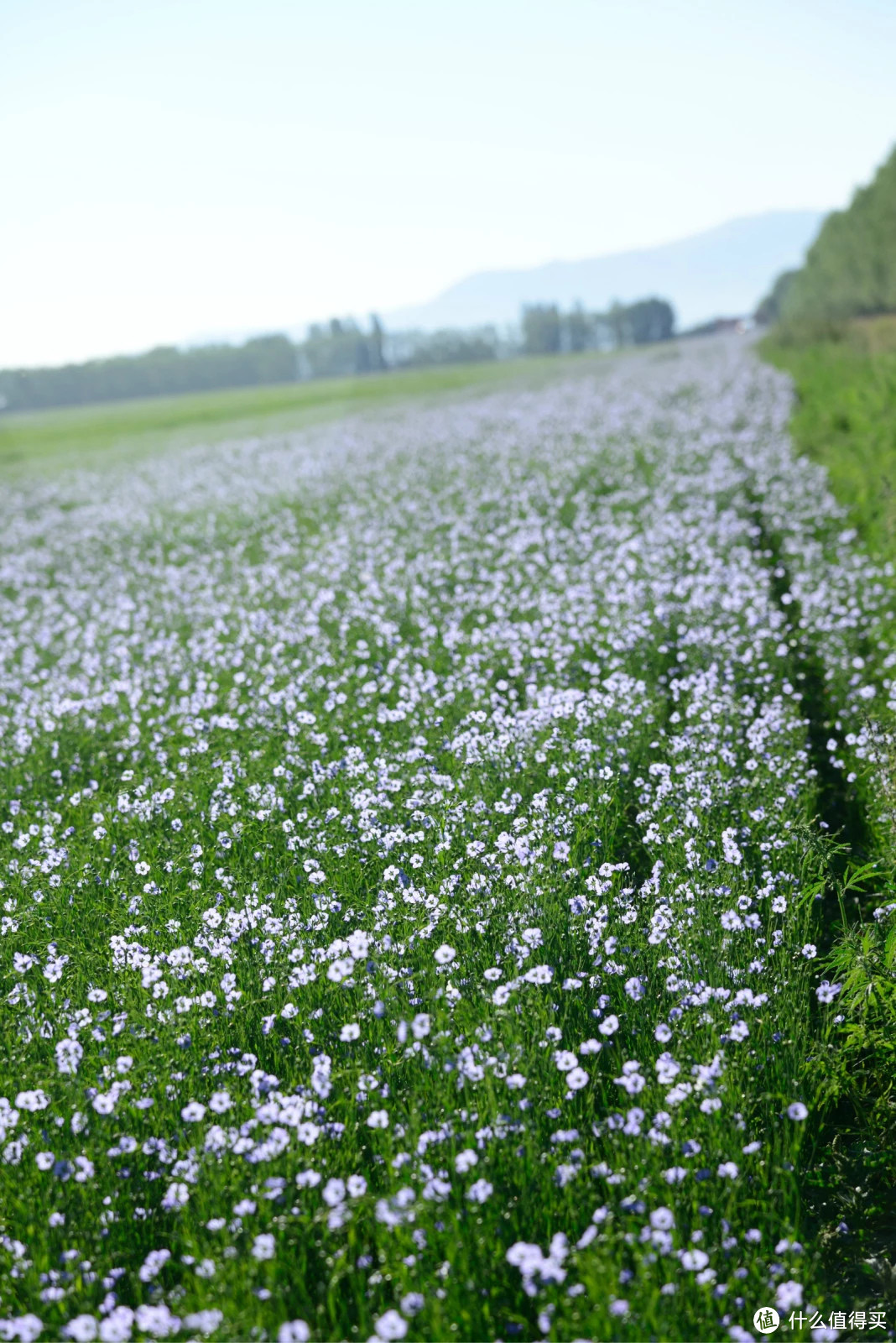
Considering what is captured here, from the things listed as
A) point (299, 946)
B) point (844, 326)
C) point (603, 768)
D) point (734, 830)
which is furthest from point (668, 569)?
point (844, 326)

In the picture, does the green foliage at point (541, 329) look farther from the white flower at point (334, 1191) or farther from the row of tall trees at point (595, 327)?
the white flower at point (334, 1191)

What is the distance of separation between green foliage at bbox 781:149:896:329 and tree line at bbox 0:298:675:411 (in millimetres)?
61891

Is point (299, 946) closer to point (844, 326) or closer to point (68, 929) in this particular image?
point (68, 929)

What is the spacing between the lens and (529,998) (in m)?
4.73

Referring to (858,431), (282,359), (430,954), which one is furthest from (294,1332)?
(282,359)

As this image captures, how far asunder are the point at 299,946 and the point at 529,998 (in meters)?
1.29

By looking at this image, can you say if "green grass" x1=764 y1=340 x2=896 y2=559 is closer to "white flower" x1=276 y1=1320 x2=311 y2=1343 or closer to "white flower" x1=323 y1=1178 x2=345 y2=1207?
"white flower" x1=323 y1=1178 x2=345 y2=1207

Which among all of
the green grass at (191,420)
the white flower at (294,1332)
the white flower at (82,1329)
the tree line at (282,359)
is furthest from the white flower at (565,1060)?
the tree line at (282,359)

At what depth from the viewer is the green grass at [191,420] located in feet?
150

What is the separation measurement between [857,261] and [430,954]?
2718 inches

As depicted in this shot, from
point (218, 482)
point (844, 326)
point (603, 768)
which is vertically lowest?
point (603, 768)

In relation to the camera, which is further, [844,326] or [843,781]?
[844,326]

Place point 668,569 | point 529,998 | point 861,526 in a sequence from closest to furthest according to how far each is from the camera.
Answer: point 529,998, point 668,569, point 861,526

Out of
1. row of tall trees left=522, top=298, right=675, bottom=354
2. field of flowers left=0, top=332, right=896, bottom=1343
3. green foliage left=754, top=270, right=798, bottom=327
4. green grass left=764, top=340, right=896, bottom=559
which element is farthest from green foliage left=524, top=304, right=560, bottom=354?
field of flowers left=0, top=332, right=896, bottom=1343
